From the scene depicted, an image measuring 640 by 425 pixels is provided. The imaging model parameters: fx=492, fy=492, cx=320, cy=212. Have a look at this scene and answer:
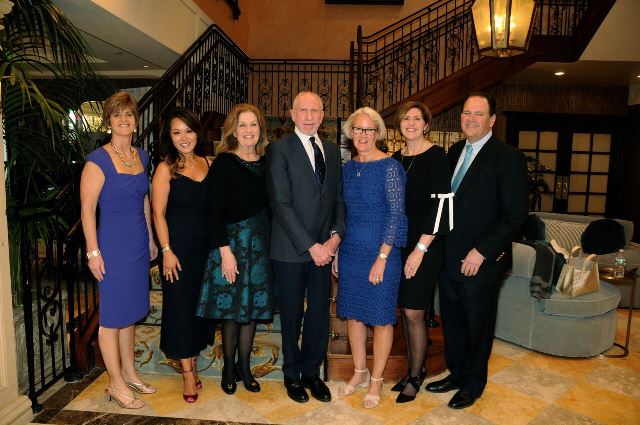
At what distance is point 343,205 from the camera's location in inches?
109

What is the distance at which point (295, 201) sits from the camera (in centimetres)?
265

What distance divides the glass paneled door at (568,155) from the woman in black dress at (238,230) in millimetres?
7528

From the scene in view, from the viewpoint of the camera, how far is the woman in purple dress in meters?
2.50

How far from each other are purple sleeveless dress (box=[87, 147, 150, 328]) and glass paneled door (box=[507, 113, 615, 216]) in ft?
26.1

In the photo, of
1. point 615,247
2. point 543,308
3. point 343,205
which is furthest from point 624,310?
point 343,205

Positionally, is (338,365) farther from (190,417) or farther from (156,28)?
(156,28)

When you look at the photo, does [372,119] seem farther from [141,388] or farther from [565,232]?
[565,232]

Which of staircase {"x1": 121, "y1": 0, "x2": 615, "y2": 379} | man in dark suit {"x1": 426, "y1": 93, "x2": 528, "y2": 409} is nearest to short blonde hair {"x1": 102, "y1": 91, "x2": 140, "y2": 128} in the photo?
staircase {"x1": 121, "y1": 0, "x2": 615, "y2": 379}

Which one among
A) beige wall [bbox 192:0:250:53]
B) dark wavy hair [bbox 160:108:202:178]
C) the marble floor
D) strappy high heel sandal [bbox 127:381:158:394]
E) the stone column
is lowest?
the marble floor

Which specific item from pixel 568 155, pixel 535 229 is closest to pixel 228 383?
pixel 535 229

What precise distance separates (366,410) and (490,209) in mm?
1344

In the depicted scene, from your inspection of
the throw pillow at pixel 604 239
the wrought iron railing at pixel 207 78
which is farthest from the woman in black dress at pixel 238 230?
the throw pillow at pixel 604 239

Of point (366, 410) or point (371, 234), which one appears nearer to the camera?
point (371, 234)

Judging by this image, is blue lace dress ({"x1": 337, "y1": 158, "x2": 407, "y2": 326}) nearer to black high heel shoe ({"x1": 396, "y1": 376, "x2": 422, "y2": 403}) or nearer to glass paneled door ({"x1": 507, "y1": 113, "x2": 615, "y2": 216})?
black high heel shoe ({"x1": 396, "y1": 376, "x2": 422, "y2": 403})
